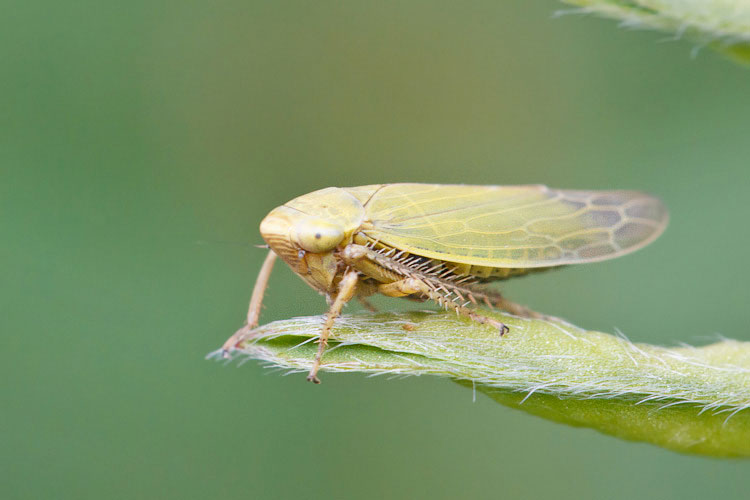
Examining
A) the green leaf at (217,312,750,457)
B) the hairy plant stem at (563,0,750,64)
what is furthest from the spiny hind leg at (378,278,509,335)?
the hairy plant stem at (563,0,750,64)

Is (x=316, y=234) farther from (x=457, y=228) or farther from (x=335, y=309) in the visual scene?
(x=457, y=228)

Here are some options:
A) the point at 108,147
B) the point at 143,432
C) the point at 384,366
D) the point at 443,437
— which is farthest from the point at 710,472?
the point at 108,147

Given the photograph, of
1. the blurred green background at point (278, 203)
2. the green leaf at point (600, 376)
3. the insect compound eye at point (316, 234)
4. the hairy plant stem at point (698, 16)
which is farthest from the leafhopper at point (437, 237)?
the hairy plant stem at point (698, 16)

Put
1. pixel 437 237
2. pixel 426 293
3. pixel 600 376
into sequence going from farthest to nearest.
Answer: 1. pixel 437 237
2. pixel 426 293
3. pixel 600 376

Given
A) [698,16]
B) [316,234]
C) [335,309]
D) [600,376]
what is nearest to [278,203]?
[316,234]

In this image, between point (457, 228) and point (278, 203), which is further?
point (278, 203)

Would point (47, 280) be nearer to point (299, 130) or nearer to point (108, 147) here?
point (108, 147)
